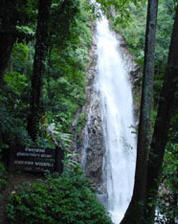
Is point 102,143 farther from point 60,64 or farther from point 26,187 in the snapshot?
point 26,187

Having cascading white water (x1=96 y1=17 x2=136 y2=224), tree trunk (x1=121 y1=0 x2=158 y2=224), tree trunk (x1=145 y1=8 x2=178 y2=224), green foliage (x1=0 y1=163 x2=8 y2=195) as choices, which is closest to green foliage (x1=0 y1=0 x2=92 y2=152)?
green foliage (x1=0 y1=163 x2=8 y2=195)

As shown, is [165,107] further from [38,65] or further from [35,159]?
[38,65]

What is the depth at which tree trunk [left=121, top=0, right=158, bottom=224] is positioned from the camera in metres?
4.92

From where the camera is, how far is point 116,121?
49.2 feet

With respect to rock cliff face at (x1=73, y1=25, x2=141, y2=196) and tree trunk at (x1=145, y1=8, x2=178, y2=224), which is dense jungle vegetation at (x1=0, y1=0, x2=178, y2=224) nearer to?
tree trunk at (x1=145, y1=8, x2=178, y2=224)

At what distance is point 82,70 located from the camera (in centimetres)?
1593

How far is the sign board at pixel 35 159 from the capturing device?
6.34 metres

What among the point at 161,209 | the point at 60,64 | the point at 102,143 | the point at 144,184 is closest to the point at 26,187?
the point at 144,184

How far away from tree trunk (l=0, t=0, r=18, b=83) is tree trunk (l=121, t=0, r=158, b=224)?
348 cm

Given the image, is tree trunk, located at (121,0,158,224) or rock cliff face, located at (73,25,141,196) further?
rock cliff face, located at (73,25,141,196)

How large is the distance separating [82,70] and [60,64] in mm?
2250

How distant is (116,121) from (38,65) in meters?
8.44

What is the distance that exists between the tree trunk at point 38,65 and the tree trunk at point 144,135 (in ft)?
10.7

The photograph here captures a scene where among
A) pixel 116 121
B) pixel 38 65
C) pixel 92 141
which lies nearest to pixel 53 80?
pixel 92 141
